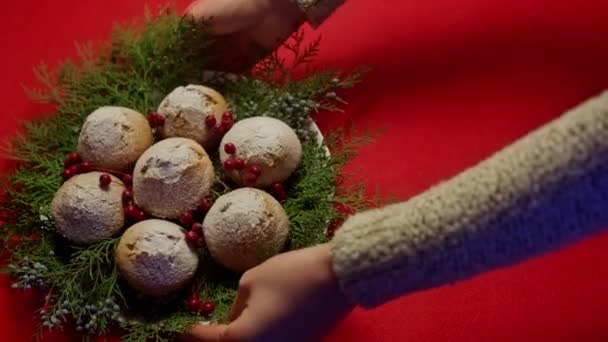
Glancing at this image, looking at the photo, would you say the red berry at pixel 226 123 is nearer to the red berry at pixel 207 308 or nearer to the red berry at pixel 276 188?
the red berry at pixel 276 188

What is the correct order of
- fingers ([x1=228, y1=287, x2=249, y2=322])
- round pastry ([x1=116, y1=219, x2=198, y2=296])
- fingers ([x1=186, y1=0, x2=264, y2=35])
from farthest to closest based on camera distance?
fingers ([x1=186, y1=0, x2=264, y2=35]), round pastry ([x1=116, y1=219, x2=198, y2=296]), fingers ([x1=228, y1=287, x2=249, y2=322])

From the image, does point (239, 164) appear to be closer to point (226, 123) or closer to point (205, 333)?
point (226, 123)

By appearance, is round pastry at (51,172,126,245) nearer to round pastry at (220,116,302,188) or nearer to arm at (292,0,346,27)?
round pastry at (220,116,302,188)

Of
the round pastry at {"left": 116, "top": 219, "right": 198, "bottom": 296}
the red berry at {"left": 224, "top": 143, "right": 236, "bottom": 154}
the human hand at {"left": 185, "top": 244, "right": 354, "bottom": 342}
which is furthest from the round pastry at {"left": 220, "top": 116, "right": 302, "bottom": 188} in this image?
the human hand at {"left": 185, "top": 244, "right": 354, "bottom": 342}

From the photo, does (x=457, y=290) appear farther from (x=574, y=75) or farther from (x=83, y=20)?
(x=83, y=20)

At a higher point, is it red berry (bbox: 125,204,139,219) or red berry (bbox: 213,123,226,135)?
red berry (bbox: 213,123,226,135)

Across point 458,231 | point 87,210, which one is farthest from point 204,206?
point 458,231
